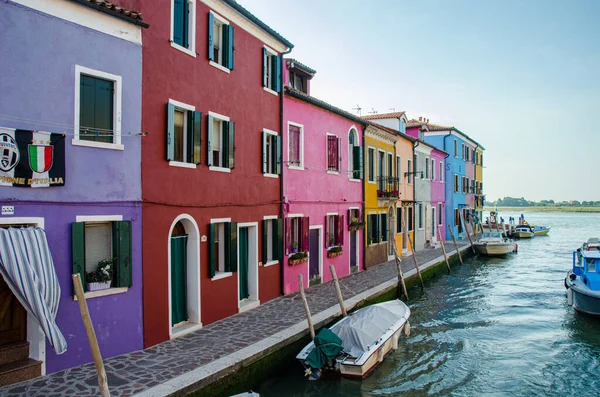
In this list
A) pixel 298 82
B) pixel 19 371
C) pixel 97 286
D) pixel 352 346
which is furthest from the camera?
pixel 298 82

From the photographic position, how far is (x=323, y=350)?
9.62m

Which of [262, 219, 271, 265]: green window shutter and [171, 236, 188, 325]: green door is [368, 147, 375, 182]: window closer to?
[262, 219, 271, 265]: green window shutter

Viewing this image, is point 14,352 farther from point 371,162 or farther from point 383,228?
point 383,228

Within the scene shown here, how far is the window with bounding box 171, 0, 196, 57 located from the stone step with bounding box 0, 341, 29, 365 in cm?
631

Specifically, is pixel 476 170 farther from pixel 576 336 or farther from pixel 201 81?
pixel 201 81

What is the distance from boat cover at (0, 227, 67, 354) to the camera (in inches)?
275

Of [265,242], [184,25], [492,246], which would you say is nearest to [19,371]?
[265,242]

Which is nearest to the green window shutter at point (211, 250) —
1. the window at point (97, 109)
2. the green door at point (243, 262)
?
the green door at point (243, 262)

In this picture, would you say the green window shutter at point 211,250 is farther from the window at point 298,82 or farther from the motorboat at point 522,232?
the motorboat at point 522,232

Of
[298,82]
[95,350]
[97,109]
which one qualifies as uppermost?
[298,82]

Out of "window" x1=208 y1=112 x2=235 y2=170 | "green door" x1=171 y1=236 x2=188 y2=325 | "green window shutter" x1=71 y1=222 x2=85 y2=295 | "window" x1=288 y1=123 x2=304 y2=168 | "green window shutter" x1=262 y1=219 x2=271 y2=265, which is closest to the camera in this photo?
"green window shutter" x1=71 y1=222 x2=85 y2=295

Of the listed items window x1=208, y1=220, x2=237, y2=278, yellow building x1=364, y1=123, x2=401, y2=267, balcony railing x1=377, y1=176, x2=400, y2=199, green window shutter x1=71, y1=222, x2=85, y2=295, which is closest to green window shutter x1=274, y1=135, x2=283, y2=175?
window x1=208, y1=220, x2=237, y2=278

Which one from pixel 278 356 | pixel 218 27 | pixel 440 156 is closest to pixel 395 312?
pixel 278 356

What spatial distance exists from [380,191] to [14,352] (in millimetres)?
17072
